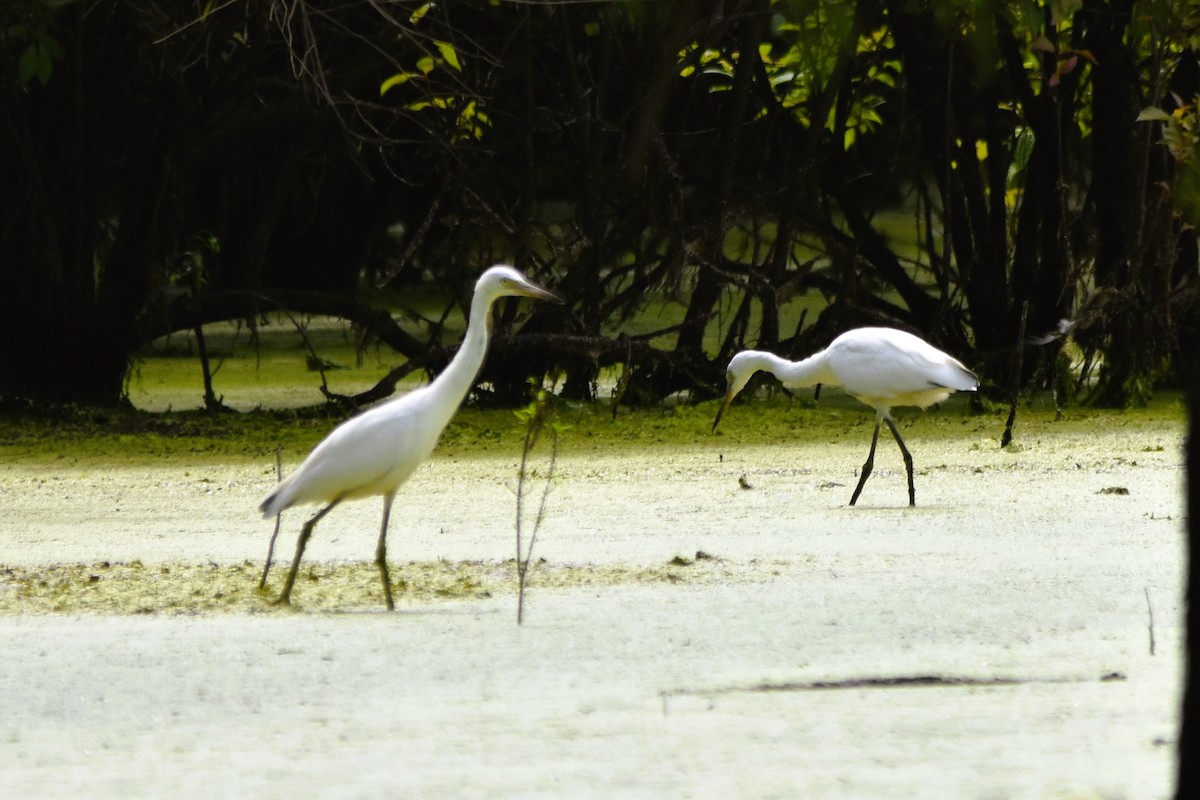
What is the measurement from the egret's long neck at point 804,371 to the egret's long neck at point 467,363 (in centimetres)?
305

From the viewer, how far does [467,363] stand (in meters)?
6.16

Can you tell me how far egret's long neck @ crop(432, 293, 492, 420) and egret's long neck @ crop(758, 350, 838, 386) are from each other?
10.0 ft

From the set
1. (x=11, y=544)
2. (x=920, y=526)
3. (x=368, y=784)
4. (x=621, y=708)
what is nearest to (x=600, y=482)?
(x=920, y=526)

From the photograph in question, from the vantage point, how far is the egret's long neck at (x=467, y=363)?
6062 millimetres

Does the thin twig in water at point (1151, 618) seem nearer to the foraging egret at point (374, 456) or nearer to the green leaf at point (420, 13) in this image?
the foraging egret at point (374, 456)

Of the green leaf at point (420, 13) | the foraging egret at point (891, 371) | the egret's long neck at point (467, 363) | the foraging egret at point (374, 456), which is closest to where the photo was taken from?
the foraging egret at point (374, 456)

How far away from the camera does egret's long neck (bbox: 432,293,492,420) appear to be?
606cm

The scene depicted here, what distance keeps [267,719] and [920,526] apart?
143 inches

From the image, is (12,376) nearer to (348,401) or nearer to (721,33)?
(348,401)

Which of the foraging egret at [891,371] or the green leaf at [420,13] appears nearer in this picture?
the foraging egret at [891,371]

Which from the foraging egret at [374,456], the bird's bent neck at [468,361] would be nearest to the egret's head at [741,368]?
the bird's bent neck at [468,361]

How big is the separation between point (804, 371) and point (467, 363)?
134 inches

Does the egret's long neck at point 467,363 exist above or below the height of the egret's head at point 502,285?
below

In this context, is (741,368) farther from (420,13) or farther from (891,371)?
(420,13)
